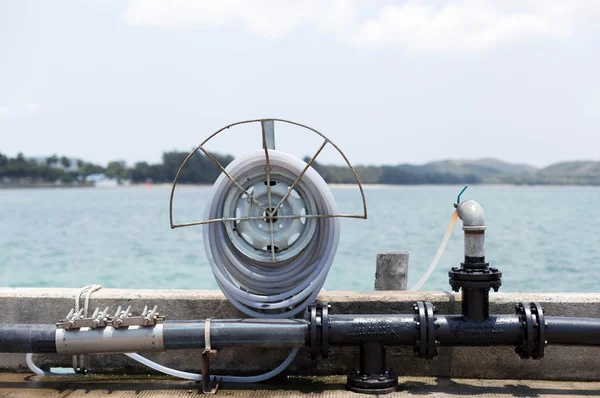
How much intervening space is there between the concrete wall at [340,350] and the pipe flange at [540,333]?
396 millimetres

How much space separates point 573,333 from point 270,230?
7.11 feet

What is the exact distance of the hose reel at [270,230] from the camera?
4.86 m

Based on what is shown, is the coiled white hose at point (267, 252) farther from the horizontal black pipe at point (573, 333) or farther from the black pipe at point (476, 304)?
the horizontal black pipe at point (573, 333)

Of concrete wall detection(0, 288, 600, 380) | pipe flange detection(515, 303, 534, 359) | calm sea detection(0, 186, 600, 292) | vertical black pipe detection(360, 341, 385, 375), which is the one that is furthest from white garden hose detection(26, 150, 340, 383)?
calm sea detection(0, 186, 600, 292)

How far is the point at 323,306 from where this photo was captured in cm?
465

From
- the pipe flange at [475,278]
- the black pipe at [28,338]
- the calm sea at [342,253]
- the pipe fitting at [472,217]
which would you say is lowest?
the calm sea at [342,253]

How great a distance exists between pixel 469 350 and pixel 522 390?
0.45m

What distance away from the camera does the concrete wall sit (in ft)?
16.1

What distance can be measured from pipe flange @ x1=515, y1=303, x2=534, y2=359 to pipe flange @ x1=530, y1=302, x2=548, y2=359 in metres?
0.03

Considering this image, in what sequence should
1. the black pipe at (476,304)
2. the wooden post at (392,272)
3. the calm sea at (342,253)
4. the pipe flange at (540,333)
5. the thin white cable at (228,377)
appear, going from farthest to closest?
the calm sea at (342,253), the wooden post at (392,272), the thin white cable at (228,377), the black pipe at (476,304), the pipe flange at (540,333)

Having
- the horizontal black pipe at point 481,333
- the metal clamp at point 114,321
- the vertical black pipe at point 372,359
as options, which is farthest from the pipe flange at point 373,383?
the metal clamp at point 114,321

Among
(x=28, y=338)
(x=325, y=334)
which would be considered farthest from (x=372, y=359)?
(x=28, y=338)

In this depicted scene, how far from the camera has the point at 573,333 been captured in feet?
14.6

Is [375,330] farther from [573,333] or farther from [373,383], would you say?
[573,333]
